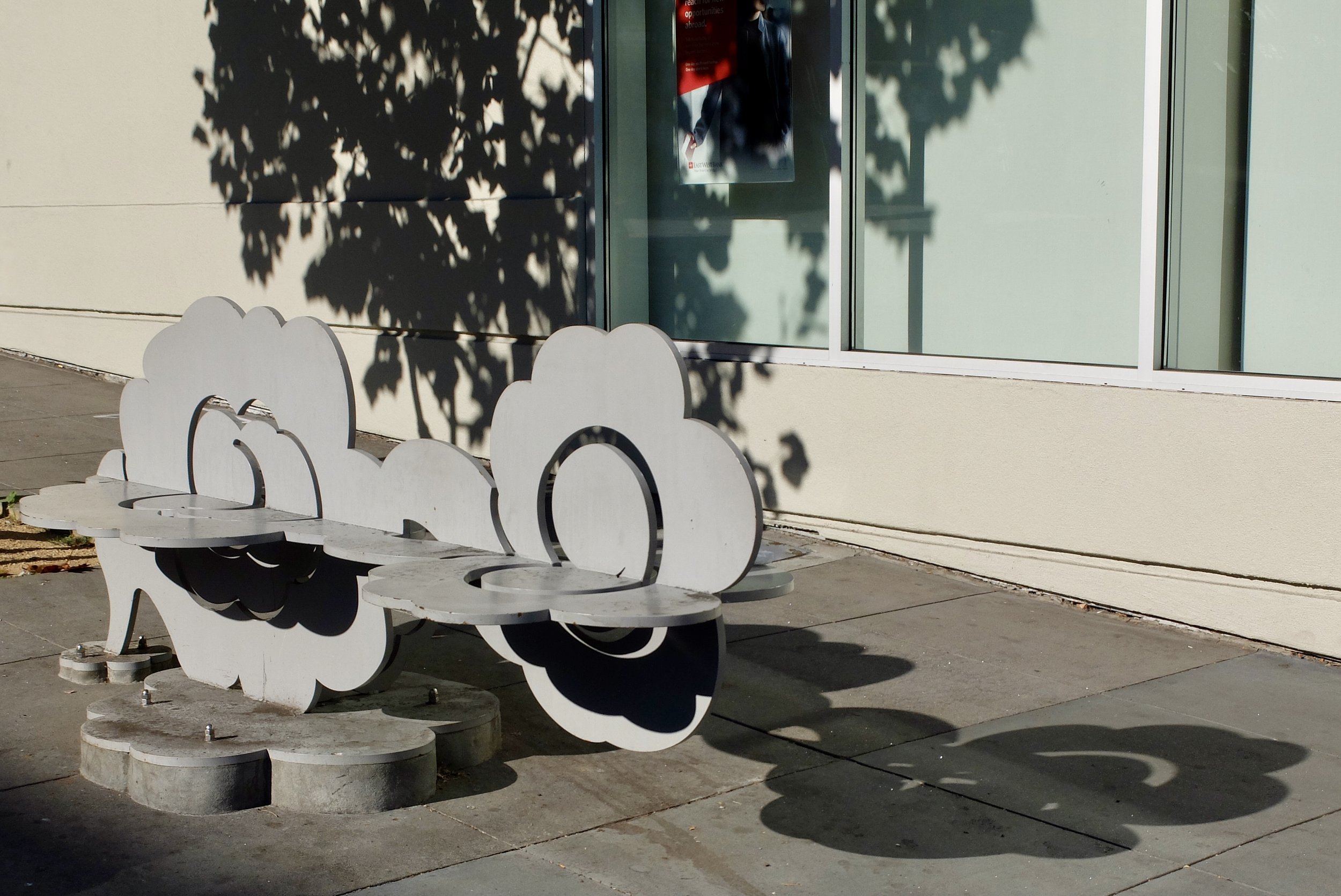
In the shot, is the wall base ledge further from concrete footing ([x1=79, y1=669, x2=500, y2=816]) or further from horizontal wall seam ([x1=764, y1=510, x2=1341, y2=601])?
Result: concrete footing ([x1=79, y1=669, x2=500, y2=816])

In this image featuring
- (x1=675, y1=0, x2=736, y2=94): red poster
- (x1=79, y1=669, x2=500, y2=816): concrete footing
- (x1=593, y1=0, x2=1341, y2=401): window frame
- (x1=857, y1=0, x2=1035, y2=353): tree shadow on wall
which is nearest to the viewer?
(x1=79, y1=669, x2=500, y2=816): concrete footing

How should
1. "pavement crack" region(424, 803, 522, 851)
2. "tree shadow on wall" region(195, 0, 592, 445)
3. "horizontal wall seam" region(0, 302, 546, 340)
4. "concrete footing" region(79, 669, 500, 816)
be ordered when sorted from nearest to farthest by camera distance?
"pavement crack" region(424, 803, 522, 851) < "concrete footing" region(79, 669, 500, 816) < "tree shadow on wall" region(195, 0, 592, 445) < "horizontal wall seam" region(0, 302, 546, 340)

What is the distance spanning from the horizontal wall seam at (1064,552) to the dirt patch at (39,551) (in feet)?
12.3

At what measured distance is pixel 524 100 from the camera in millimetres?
9797

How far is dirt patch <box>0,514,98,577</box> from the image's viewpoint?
7.49 metres

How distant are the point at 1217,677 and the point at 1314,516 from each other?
2.73 feet

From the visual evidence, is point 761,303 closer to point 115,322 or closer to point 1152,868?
point 1152,868

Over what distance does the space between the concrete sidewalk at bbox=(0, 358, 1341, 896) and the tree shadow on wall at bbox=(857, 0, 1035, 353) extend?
7.78ft

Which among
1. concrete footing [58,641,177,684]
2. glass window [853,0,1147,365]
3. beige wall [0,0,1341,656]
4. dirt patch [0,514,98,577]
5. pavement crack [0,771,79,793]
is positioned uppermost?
glass window [853,0,1147,365]

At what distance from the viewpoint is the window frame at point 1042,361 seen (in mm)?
6672

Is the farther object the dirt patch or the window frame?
the dirt patch

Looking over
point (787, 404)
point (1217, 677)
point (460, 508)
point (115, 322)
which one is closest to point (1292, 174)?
point (1217, 677)

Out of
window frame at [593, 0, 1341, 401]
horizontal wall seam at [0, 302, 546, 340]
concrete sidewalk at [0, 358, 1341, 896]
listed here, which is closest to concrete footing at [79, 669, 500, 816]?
concrete sidewalk at [0, 358, 1341, 896]

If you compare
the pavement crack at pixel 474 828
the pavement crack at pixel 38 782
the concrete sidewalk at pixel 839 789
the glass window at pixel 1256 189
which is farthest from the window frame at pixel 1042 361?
the pavement crack at pixel 38 782
